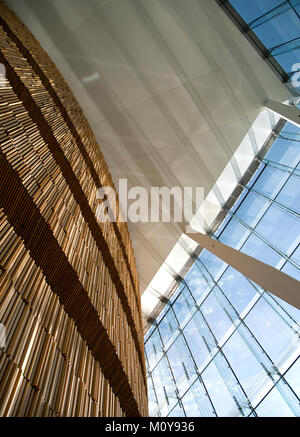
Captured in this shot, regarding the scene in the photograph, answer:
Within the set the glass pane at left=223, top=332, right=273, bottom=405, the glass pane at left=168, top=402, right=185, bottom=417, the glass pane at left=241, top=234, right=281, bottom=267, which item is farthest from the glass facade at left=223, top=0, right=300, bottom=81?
the glass pane at left=168, top=402, right=185, bottom=417

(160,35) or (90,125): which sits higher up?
(90,125)

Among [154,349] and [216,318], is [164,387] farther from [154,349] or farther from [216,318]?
[216,318]

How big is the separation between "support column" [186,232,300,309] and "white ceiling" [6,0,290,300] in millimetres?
3746

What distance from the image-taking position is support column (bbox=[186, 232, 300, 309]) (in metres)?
6.18

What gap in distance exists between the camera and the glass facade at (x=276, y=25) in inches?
331

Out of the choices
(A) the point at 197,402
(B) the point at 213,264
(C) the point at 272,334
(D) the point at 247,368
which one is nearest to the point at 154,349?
(A) the point at 197,402

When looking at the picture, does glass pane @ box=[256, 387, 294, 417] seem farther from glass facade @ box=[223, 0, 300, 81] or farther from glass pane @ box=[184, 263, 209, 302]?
glass facade @ box=[223, 0, 300, 81]

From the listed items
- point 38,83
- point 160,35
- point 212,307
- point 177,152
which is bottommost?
point 38,83

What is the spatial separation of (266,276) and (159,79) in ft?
21.4

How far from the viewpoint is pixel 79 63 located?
29.8ft

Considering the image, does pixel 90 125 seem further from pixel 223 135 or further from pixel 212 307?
pixel 212 307

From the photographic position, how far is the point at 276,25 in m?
8.89

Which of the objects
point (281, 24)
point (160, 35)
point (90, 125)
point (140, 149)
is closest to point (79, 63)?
point (90, 125)

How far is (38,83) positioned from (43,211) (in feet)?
11.7
